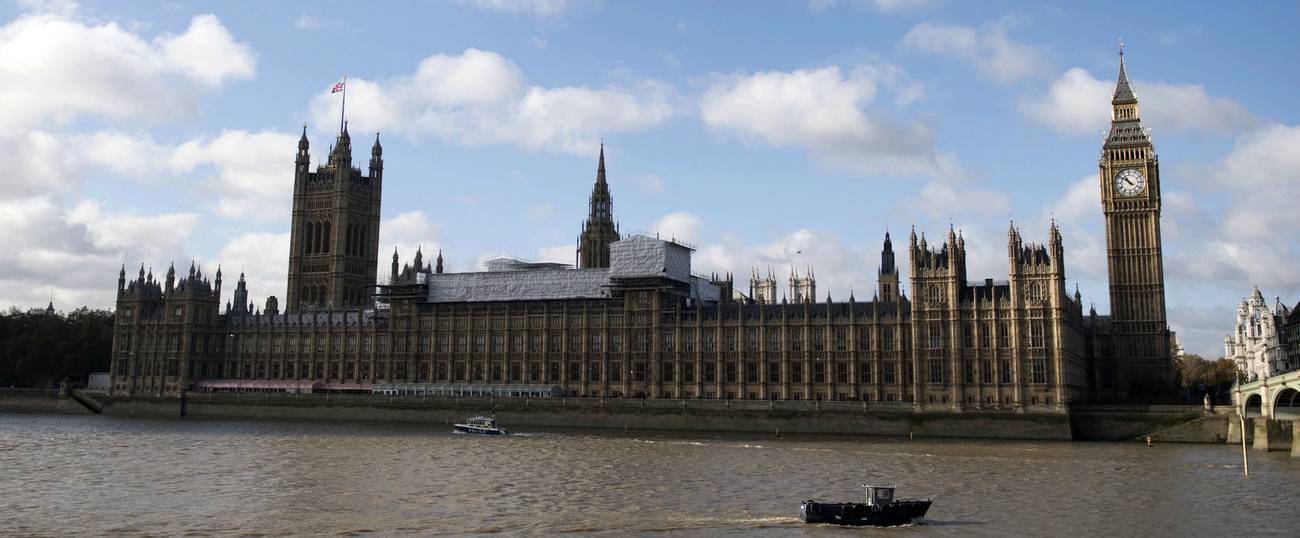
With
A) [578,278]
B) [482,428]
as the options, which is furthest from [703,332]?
[482,428]

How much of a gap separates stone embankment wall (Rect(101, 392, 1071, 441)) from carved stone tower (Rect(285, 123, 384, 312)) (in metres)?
46.1

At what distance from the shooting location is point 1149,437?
101250 millimetres

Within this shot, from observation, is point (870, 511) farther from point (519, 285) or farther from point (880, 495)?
point (519, 285)

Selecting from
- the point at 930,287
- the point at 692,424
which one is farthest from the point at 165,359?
the point at 930,287

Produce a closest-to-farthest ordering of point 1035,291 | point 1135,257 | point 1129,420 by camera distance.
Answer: point 1129,420
point 1035,291
point 1135,257

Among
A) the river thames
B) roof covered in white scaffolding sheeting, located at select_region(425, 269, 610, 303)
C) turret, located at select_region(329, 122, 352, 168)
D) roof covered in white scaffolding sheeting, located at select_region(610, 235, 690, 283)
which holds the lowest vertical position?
the river thames

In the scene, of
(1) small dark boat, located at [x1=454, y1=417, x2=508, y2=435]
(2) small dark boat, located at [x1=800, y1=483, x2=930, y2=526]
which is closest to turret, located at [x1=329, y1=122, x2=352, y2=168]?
(1) small dark boat, located at [x1=454, y1=417, x2=508, y2=435]

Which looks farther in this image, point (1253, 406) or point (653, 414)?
point (653, 414)

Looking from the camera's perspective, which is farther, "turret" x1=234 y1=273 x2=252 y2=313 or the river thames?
"turret" x1=234 y1=273 x2=252 y2=313

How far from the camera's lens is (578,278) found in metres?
146

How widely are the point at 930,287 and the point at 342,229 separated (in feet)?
362

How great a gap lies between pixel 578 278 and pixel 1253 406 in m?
79.4

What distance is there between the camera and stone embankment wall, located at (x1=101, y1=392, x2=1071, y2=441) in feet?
362

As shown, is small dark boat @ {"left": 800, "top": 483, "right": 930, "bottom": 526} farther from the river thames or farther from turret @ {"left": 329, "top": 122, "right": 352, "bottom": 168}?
turret @ {"left": 329, "top": 122, "right": 352, "bottom": 168}
